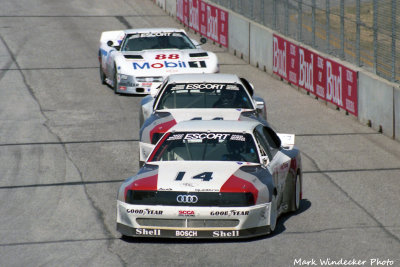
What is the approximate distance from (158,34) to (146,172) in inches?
476

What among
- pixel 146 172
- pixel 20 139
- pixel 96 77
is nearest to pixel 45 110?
pixel 20 139

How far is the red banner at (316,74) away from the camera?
20.5 meters

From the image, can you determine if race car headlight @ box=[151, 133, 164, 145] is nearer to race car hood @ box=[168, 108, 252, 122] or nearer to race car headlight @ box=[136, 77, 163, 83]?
race car hood @ box=[168, 108, 252, 122]

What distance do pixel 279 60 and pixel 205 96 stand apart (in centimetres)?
985

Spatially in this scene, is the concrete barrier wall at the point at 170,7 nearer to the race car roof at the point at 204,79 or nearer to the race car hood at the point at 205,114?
the race car roof at the point at 204,79

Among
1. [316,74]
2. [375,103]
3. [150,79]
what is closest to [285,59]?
[316,74]

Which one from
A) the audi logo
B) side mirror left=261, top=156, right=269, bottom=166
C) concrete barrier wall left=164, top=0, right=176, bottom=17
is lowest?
concrete barrier wall left=164, top=0, right=176, bottom=17

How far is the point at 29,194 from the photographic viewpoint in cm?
1350

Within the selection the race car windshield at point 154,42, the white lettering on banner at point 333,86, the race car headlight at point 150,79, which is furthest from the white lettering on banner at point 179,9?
the white lettering on banner at point 333,86

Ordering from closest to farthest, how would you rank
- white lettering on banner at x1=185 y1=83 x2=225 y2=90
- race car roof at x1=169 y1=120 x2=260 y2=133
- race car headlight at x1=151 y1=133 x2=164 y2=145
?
race car roof at x1=169 y1=120 x2=260 y2=133 < race car headlight at x1=151 y1=133 x2=164 y2=145 < white lettering on banner at x1=185 y1=83 x2=225 y2=90

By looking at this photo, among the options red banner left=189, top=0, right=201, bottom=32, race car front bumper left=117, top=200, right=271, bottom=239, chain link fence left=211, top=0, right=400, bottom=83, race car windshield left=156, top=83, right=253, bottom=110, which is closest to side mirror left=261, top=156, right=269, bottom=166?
race car front bumper left=117, top=200, right=271, bottom=239

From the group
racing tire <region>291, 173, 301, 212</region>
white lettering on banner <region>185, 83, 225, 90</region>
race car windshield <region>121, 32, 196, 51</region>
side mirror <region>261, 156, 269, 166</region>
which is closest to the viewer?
side mirror <region>261, 156, 269, 166</region>

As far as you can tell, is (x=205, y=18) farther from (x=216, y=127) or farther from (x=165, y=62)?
(x=216, y=127)

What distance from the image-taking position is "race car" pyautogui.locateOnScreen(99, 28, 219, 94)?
70.5 feet
